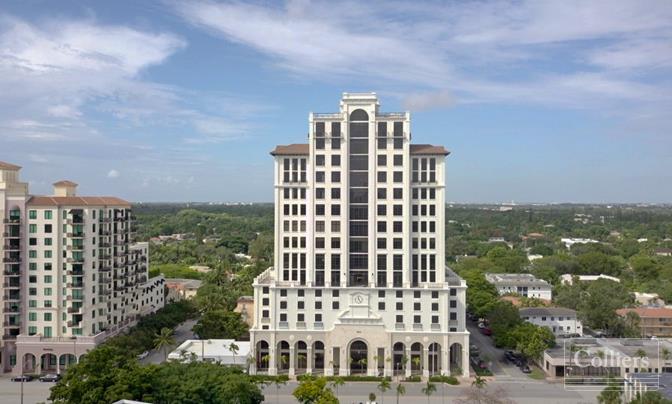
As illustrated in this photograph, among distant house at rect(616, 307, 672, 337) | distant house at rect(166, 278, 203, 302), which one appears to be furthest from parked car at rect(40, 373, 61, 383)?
distant house at rect(616, 307, 672, 337)

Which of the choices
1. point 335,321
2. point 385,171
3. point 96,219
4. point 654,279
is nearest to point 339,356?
point 335,321

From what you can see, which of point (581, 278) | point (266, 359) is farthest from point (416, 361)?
point (581, 278)

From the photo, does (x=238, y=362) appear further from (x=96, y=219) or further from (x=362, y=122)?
(x=362, y=122)

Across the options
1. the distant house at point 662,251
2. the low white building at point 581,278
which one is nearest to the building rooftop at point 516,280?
the low white building at point 581,278

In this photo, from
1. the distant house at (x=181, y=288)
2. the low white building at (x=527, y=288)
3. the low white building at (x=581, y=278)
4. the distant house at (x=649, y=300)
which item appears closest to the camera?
the distant house at (x=649, y=300)

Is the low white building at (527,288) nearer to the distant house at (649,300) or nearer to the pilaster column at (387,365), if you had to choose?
the distant house at (649,300)

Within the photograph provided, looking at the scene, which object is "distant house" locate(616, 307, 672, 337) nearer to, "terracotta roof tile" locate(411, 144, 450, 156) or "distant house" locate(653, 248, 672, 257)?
"terracotta roof tile" locate(411, 144, 450, 156)

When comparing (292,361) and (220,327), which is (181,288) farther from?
(292,361)
